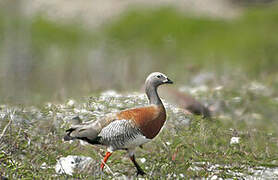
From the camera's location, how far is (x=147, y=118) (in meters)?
7.24

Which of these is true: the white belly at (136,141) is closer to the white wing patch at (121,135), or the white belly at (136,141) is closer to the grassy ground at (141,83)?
the white wing patch at (121,135)

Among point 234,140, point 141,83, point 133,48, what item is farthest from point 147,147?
point 133,48

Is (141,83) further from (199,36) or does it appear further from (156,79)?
(199,36)

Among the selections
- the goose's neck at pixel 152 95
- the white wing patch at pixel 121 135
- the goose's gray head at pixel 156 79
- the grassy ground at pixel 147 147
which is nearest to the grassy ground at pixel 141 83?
the grassy ground at pixel 147 147

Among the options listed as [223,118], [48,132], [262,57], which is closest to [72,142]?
[48,132]

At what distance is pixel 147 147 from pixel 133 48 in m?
10.5

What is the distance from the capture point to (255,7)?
21234mm

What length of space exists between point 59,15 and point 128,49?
3364 millimetres

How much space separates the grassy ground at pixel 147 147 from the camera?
7.46m

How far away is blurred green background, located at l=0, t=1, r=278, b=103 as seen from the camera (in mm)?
14477

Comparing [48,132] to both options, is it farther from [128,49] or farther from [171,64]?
[128,49]

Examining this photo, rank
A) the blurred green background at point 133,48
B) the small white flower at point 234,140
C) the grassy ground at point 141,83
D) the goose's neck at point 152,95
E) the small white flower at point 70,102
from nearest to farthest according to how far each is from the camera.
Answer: the goose's neck at point 152,95 → the grassy ground at point 141,83 → the small white flower at point 234,140 → the small white flower at point 70,102 → the blurred green background at point 133,48

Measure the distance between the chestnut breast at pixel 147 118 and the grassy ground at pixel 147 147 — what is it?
19.2 inches

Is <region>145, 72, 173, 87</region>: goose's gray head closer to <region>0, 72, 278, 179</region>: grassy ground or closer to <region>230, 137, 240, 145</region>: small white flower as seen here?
<region>0, 72, 278, 179</region>: grassy ground
